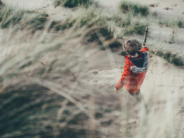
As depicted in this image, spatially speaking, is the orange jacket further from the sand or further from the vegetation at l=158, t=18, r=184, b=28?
the vegetation at l=158, t=18, r=184, b=28

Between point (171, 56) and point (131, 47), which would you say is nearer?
point (131, 47)

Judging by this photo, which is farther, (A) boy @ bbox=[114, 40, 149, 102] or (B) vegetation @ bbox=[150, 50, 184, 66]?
(B) vegetation @ bbox=[150, 50, 184, 66]

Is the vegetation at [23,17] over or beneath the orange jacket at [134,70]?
over

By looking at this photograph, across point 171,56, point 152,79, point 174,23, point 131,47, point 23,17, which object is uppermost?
point 23,17

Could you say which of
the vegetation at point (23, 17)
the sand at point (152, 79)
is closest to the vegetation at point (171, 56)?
the sand at point (152, 79)

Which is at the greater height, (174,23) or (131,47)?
(131,47)

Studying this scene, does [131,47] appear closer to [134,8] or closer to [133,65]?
[133,65]

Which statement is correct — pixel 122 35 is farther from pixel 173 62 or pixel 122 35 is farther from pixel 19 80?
pixel 19 80

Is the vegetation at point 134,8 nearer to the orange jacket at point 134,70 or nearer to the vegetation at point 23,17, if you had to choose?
the vegetation at point 23,17

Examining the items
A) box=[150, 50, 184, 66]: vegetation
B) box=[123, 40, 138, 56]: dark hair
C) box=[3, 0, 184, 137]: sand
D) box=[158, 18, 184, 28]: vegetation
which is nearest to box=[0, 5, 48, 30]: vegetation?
box=[3, 0, 184, 137]: sand

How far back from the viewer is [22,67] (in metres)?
1.22

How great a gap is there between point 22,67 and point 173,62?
2609 millimetres

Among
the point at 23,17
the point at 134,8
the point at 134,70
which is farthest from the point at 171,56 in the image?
the point at 23,17

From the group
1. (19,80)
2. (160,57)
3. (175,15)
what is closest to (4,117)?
(19,80)
